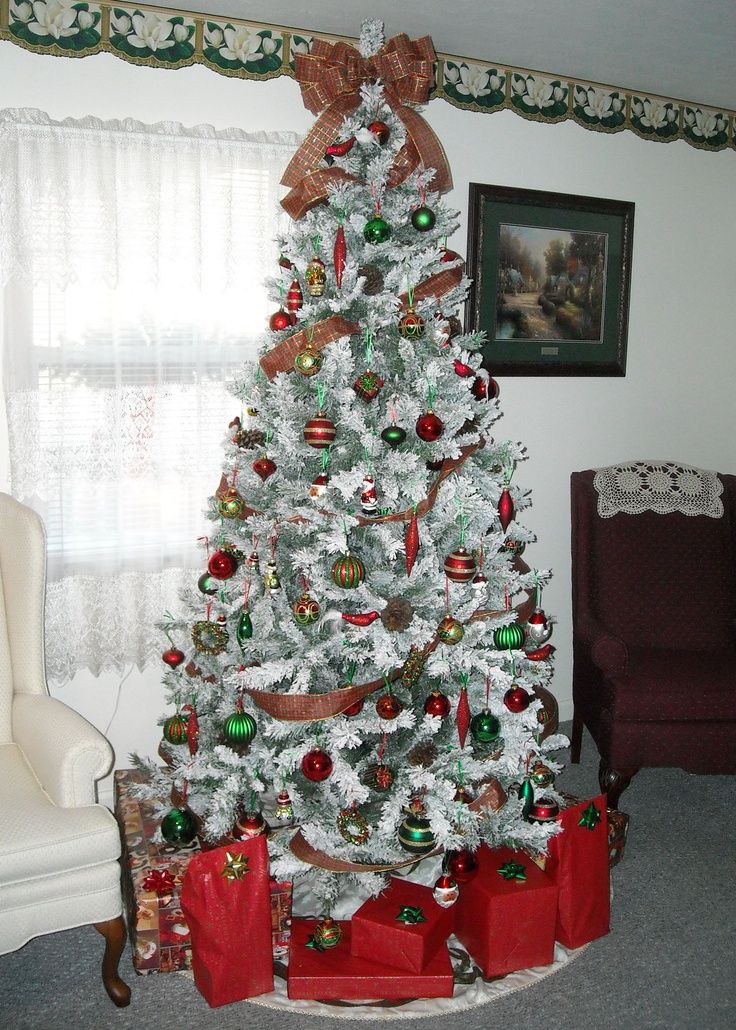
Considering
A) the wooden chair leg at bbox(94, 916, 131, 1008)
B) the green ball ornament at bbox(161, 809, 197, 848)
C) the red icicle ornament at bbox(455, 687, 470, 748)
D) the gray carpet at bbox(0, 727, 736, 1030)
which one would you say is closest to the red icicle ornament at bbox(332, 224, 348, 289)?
the red icicle ornament at bbox(455, 687, 470, 748)

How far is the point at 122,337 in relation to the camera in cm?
291

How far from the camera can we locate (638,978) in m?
2.28

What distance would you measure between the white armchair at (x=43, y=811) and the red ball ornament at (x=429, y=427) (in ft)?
3.85

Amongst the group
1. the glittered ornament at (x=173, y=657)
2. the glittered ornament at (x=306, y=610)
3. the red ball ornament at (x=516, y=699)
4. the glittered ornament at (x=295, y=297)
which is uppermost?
the glittered ornament at (x=295, y=297)

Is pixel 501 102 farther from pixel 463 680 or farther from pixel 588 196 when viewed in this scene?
pixel 463 680

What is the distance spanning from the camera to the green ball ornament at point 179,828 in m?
2.32

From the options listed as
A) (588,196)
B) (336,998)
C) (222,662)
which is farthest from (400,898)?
(588,196)

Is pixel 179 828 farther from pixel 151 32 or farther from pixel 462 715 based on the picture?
Answer: pixel 151 32

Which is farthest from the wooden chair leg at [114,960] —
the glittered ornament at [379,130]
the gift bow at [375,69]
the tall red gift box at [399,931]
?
the gift bow at [375,69]

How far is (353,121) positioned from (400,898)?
2113mm

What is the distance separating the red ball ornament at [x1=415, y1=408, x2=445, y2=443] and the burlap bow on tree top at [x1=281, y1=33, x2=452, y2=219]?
0.67 meters

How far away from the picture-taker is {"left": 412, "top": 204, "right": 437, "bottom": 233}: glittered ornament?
2.29m

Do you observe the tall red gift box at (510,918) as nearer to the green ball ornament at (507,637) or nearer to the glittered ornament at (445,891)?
the glittered ornament at (445,891)

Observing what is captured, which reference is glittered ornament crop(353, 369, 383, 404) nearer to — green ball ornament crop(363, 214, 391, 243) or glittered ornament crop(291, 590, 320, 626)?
green ball ornament crop(363, 214, 391, 243)
